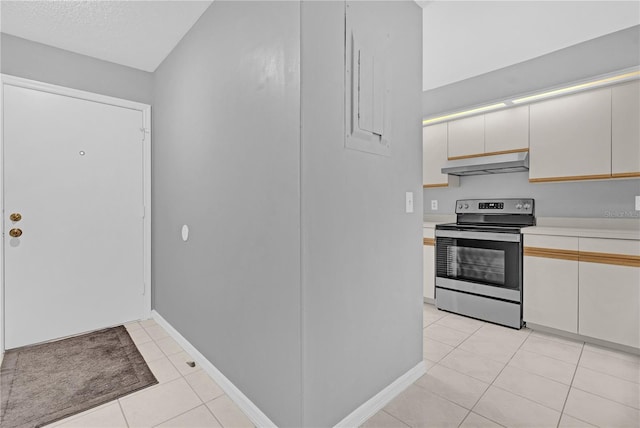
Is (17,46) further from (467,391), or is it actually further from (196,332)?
(467,391)

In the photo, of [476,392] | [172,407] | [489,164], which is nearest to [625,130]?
[489,164]

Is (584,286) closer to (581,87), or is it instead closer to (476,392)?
(476,392)

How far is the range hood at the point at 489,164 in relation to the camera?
2.99 meters

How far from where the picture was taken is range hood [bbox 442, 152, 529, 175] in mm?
2994

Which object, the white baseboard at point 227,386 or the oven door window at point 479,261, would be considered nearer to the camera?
the white baseboard at point 227,386

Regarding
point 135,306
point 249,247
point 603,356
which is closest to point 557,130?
point 603,356

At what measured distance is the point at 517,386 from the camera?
6.33ft

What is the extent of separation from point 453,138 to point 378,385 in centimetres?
288

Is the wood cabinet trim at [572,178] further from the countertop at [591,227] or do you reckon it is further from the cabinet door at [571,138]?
the countertop at [591,227]

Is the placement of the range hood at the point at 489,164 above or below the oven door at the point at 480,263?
above

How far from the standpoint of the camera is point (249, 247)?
167 centimetres

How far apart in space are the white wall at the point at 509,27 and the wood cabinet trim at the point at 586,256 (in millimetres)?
1865

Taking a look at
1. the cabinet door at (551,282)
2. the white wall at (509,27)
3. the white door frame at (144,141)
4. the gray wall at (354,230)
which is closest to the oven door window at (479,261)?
the cabinet door at (551,282)

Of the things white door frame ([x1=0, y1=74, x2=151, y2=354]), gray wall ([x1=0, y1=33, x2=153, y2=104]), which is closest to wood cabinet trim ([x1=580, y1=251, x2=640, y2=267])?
white door frame ([x1=0, y1=74, x2=151, y2=354])
